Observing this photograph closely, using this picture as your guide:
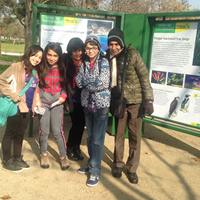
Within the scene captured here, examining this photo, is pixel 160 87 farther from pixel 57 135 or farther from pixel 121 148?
pixel 57 135

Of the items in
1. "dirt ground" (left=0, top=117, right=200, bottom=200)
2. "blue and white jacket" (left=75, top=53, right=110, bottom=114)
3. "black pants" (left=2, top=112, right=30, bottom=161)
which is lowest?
"dirt ground" (left=0, top=117, right=200, bottom=200)

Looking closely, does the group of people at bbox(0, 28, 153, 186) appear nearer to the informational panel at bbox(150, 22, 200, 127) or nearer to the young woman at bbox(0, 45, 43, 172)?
the young woman at bbox(0, 45, 43, 172)

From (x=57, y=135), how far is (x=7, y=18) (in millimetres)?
24152

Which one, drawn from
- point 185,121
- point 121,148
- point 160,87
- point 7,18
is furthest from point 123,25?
point 7,18

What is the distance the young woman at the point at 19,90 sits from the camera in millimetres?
3064

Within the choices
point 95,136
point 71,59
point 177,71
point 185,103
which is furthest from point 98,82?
point 185,103

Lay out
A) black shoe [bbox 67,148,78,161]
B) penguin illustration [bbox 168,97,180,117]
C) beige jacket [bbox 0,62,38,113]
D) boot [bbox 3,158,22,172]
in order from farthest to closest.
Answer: penguin illustration [bbox 168,97,180,117] → black shoe [bbox 67,148,78,161] → boot [bbox 3,158,22,172] → beige jacket [bbox 0,62,38,113]

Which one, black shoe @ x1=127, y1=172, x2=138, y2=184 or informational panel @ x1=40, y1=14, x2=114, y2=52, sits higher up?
informational panel @ x1=40, y1=14, x2=114, y2=52

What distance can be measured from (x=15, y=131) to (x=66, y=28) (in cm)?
209

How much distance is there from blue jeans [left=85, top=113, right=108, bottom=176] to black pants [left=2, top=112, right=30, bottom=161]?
2.75 ft

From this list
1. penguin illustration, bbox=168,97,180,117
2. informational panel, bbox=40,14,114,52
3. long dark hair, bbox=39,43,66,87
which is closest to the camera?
long dark hair, bbox=39,43,66,87

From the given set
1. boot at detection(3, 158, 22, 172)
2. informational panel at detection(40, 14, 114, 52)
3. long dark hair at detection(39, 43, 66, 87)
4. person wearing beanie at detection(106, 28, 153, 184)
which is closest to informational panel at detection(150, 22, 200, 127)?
informational panel at detection(40, 14, 114, 52)

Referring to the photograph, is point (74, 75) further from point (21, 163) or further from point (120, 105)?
point (21, 163)

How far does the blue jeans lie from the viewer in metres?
3.07
